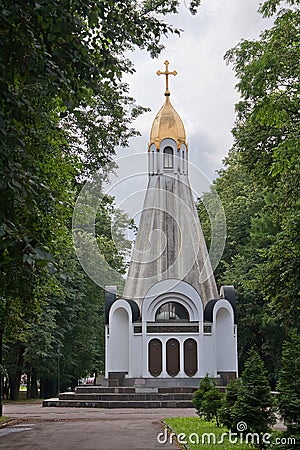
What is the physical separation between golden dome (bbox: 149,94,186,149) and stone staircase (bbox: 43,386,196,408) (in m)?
13.4

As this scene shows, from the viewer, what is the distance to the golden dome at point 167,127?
35031 mm

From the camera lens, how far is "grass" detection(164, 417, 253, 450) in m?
10.5

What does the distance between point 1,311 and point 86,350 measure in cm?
2532

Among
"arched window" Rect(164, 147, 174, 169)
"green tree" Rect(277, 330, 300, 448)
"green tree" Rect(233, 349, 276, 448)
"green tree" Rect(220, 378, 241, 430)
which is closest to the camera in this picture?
"green tree" Rect(277, 330, 300, 448)

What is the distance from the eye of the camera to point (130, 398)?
25.1 m

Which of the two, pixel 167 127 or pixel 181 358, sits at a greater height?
pixel 167 127

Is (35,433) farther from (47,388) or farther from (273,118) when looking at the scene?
(47,388)

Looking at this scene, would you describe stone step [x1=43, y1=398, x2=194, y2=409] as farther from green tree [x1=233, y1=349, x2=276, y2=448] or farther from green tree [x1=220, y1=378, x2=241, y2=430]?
green tree [x1=233, y1=349, x2=276, y2=448]

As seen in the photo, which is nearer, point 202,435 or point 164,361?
point 202,435

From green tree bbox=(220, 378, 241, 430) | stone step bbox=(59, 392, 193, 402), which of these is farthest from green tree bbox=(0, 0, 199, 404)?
stone step bbox=(59, 392, 193, 402)

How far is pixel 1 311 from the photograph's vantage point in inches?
533

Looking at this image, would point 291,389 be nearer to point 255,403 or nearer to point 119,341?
point 255,403

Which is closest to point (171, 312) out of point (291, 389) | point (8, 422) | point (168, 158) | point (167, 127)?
point (168, 158)

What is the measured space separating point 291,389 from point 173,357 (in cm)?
2160
